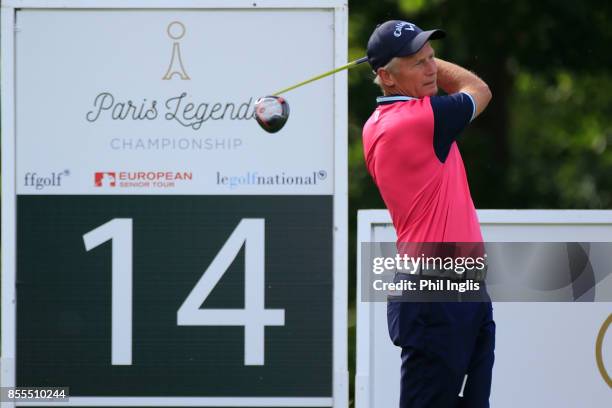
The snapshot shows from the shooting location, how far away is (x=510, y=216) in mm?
5246

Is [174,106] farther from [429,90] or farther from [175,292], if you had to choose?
[429,90]

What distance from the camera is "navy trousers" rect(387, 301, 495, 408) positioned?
13.7 ft

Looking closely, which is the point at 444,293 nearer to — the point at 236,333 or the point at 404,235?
the point at 404,235

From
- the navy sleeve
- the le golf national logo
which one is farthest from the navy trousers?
the le golf national logo

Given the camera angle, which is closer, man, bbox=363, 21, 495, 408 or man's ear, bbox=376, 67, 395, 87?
man, bbox=363, 21, 495, 408

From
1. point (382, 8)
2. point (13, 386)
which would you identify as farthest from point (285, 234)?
point (382, 8)

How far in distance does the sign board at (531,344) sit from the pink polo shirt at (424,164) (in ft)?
3.34

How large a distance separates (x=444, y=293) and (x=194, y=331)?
4.83 feet

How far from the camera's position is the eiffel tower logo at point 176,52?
5176mm

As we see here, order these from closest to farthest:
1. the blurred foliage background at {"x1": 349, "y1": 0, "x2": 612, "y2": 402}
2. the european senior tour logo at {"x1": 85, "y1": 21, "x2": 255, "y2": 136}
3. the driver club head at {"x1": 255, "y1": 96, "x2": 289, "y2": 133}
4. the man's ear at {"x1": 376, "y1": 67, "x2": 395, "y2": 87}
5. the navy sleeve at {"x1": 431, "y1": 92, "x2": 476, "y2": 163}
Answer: the navy sleeve at {"x1": 431, "y1": 92, "x2": 476, "y2": 163}, the man's ear at {"x1": 376, "y1": 67, "x2": 395, "y2": 87}, the driver club head at {"x1": 255, "y1": 96, "x2": 289, "y2": 133}, the european senior tour logo at {"x1": 85, "y1": 21, "x2": 255, "y2": 136}, the blurred foliage background at {"x1": 349, "y1": 0, "x2": 612, "y2": 402}

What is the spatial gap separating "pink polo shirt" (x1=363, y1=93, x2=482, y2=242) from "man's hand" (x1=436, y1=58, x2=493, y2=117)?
0.23 ft

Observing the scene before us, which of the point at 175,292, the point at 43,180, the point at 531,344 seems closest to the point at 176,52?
the point at 43,180

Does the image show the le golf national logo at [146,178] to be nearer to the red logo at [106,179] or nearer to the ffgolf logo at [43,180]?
the red logo at [106,179]

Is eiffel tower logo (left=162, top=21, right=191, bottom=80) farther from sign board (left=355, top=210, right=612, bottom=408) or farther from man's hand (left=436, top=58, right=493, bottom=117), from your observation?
man's hand (left=436, top=58, right=493, bottom=117)
